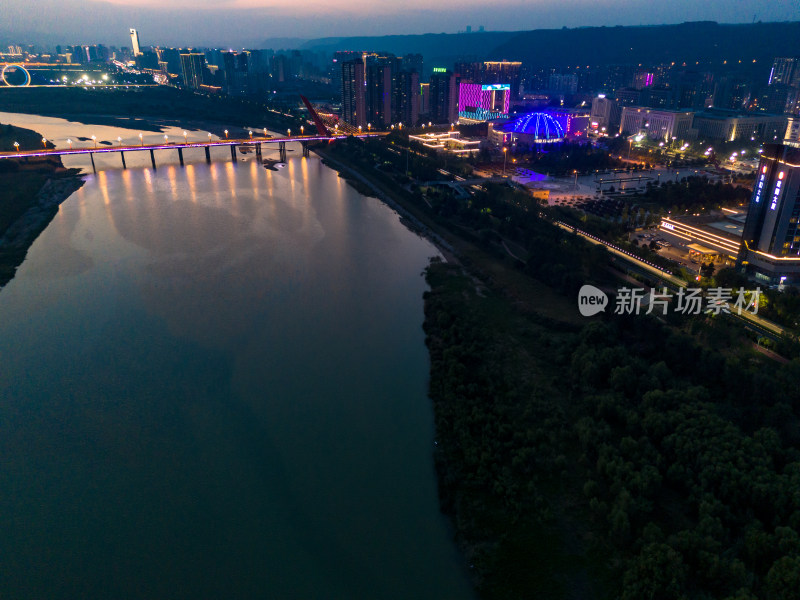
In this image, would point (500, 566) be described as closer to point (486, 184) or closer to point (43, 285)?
point (43, 285)

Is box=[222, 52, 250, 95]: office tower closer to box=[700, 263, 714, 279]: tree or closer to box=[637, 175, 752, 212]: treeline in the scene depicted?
box=[637, 175, 752, 212]: treeline

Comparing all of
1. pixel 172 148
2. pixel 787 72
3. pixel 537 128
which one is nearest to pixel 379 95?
pixel 537 128

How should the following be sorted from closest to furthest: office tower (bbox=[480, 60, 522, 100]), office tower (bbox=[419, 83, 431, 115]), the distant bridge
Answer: the distant bridge
office tower (bbox=[419, 83, 431, 115])
office tower (bbox=[480, 60, 522, 100])

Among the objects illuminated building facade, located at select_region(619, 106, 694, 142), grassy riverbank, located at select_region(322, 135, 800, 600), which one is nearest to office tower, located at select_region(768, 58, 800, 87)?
illuminated building facade, located at select_region(619, 106, 694, 142)

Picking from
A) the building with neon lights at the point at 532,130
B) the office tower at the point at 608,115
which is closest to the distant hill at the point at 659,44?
the office tower at the point at 608,115

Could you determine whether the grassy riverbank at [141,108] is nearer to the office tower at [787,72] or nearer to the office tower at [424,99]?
the office tower at [424,99]

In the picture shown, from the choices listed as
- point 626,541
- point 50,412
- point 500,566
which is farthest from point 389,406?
point 50,412
